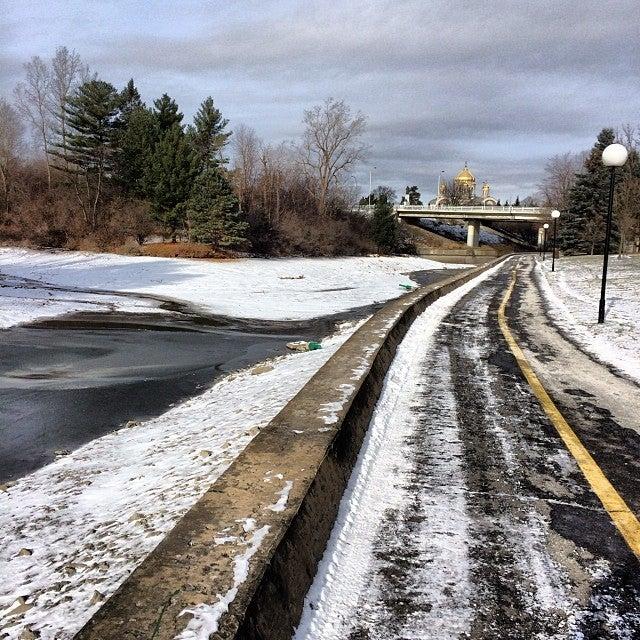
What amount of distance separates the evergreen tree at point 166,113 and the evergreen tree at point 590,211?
39.2 meters

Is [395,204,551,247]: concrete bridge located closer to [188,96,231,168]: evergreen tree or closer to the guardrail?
the guardrail

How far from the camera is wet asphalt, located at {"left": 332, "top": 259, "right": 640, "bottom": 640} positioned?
8.31 feet

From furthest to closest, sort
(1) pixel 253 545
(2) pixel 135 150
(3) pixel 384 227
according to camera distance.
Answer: (3) pixel 384 227, (2) pixel 135 150, (1) pixel 253 545

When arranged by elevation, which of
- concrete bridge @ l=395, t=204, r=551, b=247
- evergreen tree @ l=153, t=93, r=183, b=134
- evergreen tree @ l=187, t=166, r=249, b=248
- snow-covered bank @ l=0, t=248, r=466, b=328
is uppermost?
evergreen tree @ l=153, t=93, r=183, b=134

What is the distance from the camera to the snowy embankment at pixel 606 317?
908 cm

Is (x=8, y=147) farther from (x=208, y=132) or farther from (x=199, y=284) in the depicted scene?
(x=199, y=284)

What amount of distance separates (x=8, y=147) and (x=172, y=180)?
22.9m

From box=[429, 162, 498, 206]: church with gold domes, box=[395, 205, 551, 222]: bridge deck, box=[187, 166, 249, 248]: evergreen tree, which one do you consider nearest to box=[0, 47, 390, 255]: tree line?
box=[187, 166, 249, 248]: evergreen tree

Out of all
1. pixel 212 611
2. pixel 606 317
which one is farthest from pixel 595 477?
pixel 606 317

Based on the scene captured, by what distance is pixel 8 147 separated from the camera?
5262 centimetres

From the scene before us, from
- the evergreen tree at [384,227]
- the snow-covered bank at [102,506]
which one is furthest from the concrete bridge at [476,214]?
the snow-covered bank at [102,506]

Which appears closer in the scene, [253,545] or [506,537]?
[253,545]

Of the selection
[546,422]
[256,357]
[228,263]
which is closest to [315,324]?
[256,357]

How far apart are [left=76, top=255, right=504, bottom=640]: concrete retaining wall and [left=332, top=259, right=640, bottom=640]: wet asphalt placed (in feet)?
1.23
